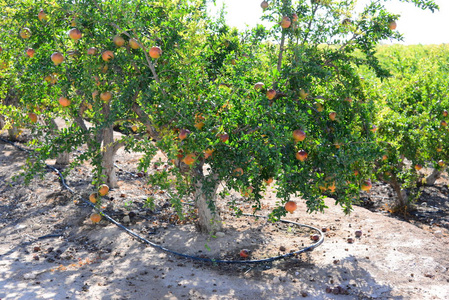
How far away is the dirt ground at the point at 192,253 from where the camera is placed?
191 inches

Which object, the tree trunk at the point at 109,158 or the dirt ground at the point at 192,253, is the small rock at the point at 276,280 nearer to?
the dirt ground at the point at 192,253

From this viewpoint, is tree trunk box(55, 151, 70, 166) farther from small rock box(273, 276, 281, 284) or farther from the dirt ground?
small rock box(273, 276, 281, 284)

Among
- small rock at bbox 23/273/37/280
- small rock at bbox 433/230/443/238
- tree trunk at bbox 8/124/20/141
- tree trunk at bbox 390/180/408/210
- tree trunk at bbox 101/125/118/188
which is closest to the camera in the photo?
small rock at bbox 23/273/37/280

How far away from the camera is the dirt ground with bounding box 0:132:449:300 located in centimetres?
485

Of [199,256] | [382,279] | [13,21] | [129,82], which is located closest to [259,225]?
[199,256]

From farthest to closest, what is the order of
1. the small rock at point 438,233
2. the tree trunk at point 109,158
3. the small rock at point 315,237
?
the tree trunk at point 109,158, the small rock at point 438,233, the small rock at point 315,237

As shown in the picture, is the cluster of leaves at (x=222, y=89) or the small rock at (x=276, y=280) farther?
the small rock at (x=276, y=280)

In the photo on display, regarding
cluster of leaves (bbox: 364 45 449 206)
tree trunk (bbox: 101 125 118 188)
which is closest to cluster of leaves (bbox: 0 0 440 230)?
cluster of leaves (bbox: 364 45 449 206)

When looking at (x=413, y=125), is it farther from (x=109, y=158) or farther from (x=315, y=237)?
(x=109, y=158)

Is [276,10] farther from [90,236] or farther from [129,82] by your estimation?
[90,236]

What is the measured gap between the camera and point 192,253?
5.86 m

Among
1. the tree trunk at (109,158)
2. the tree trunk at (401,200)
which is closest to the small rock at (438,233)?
the tree trunk at (401,200)

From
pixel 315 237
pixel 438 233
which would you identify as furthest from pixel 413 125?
pixel 315 237

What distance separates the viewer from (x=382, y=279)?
16.9 ft
